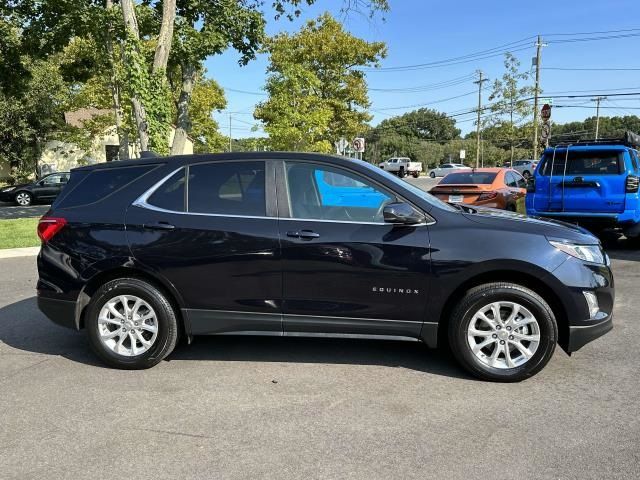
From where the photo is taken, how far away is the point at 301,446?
10.4 ft

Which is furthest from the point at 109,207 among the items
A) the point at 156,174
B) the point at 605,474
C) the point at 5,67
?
the point at 5,67

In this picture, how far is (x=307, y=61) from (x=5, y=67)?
22401 millimetres

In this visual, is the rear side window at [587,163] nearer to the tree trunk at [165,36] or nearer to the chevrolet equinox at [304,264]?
the chevrolet equinox at [304,264]

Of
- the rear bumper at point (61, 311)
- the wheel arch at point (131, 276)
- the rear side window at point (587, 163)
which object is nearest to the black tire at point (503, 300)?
the wheel arch at point (131, 276)

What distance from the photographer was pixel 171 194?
4398 millimetres

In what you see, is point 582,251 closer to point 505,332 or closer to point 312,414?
point 505,332

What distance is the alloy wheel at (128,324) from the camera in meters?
4.35

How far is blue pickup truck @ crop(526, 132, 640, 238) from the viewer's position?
896 centimetres

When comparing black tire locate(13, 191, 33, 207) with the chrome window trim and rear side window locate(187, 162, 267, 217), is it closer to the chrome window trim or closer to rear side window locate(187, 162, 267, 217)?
the chrome window trim

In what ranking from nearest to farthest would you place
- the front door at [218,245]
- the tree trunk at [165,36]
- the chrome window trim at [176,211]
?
1. the chrome window trim at [176,211]
2. the front door at [218,245]
3. the tree trunk at [165,36]

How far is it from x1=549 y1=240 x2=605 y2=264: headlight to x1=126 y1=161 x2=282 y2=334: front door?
2113 mm

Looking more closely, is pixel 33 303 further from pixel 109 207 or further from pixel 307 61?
pixel 307 61

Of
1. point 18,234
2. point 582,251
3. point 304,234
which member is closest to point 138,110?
point 18,234

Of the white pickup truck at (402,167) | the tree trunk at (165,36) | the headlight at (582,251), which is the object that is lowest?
the headlight at (582,251)
